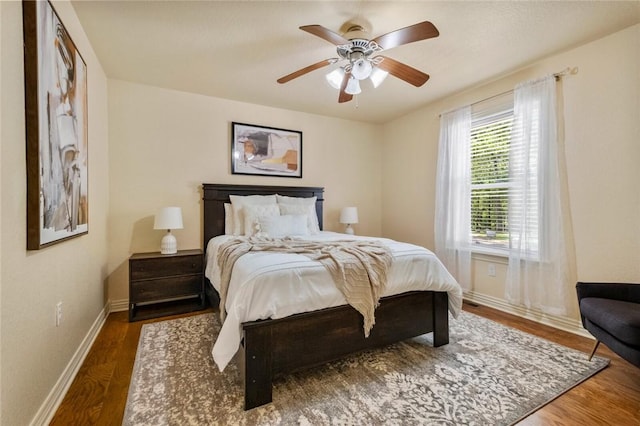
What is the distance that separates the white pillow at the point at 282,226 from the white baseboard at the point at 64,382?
5.65ft

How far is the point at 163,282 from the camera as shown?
290cm

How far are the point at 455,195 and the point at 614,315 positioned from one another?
1.97 meters

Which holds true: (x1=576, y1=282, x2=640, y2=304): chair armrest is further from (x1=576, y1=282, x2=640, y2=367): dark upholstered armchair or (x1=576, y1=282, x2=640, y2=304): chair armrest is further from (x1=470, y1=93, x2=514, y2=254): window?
(x1=470, y1=93, x2=514, y2=254): window

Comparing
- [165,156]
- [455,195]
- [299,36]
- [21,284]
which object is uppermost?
[299,36]

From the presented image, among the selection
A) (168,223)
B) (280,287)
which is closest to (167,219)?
(168,223)

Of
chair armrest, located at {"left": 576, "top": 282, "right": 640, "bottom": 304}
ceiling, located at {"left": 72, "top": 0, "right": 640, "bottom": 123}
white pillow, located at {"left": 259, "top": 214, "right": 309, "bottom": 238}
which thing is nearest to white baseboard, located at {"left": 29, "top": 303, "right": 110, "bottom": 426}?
white pillow, located at {"left": 259, "top": 214, "right": 309, "bottom": 238}

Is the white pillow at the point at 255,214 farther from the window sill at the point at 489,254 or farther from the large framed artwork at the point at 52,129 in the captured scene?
the window sill at the point at 489,254

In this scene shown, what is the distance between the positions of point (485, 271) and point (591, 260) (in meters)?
0.98

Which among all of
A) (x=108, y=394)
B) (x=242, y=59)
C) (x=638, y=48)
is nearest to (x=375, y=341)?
(x=108, y=394)

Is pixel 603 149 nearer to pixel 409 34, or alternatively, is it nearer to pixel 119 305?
pixel 409 34

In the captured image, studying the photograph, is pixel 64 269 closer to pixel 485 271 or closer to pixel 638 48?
pixel 485 271

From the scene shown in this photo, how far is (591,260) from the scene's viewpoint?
2439 mm

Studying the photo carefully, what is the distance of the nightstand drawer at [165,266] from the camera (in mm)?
2789

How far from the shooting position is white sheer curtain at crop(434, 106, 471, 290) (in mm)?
3385
